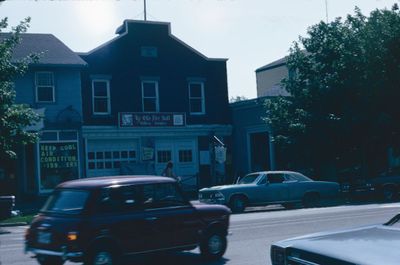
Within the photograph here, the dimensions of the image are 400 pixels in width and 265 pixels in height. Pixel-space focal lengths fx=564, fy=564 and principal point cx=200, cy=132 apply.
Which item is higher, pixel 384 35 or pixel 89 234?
pixel 384 35

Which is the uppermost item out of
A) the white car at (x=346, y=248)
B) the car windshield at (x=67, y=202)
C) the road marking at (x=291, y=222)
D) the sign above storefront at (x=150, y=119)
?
the sign above storefront at (x=150, y=119)

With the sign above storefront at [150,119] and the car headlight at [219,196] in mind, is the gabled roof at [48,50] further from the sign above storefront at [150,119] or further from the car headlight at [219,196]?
the car headlight at [219,196]

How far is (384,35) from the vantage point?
27.5 meters

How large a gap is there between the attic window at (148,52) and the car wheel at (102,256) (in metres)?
24.1

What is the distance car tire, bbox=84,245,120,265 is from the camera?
28.4ft

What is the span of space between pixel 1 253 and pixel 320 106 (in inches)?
772

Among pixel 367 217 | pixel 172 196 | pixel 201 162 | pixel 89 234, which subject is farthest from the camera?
pixel 201 162

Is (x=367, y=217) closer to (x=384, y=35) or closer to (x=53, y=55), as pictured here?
(x=384, y=35)

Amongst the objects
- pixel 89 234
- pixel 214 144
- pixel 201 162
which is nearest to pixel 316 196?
pixel 214 144

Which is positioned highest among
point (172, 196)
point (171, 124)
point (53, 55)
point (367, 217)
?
point (53, 55)

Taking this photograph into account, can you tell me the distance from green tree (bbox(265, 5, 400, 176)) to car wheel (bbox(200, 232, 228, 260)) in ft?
59.5

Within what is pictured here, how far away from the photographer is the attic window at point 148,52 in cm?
3216

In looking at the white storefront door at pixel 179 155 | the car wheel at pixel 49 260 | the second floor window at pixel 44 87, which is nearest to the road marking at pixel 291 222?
the car wheel at pixel 49 260

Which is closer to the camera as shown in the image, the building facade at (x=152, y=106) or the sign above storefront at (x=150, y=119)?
the building facade at (x=152, y=106)
